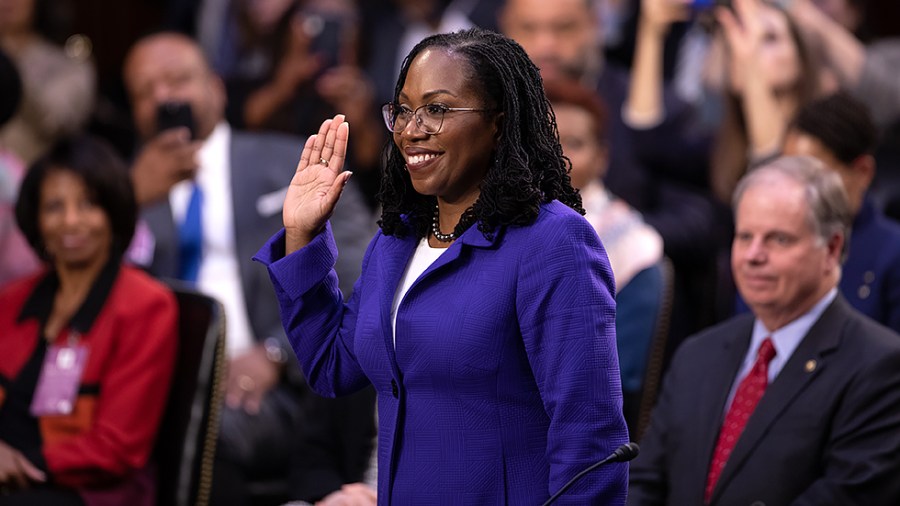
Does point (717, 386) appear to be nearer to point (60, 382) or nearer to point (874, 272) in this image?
point (874, 272)

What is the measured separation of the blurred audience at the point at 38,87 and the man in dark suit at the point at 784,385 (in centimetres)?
278

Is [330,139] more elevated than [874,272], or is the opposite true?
[330,139]

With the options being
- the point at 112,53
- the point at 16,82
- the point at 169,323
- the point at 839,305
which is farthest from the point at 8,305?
the point at 112,53

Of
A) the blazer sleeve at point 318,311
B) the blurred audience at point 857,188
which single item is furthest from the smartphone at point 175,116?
the blazer sleeve at point 318,311

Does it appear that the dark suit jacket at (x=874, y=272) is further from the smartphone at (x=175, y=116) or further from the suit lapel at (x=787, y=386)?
the smartphone at (x=175, y=116)

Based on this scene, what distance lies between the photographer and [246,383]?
409 cm

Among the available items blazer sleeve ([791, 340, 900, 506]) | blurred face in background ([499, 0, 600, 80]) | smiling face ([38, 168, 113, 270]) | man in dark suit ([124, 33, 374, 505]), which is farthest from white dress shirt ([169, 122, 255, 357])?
blazer sleeve ([791, 340, 900, 506])

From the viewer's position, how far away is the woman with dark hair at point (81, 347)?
10.8 ft

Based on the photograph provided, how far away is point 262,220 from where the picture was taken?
14.4ft

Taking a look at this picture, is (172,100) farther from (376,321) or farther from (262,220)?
(376,321)

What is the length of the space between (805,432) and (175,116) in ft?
8.45

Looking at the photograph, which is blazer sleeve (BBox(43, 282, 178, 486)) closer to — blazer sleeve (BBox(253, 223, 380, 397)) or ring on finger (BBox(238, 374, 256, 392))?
ring on finger (BBox(238, 374, 256, 392))

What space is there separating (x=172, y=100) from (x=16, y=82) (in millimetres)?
708

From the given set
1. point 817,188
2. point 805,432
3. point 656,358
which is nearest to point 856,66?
point 656,358
